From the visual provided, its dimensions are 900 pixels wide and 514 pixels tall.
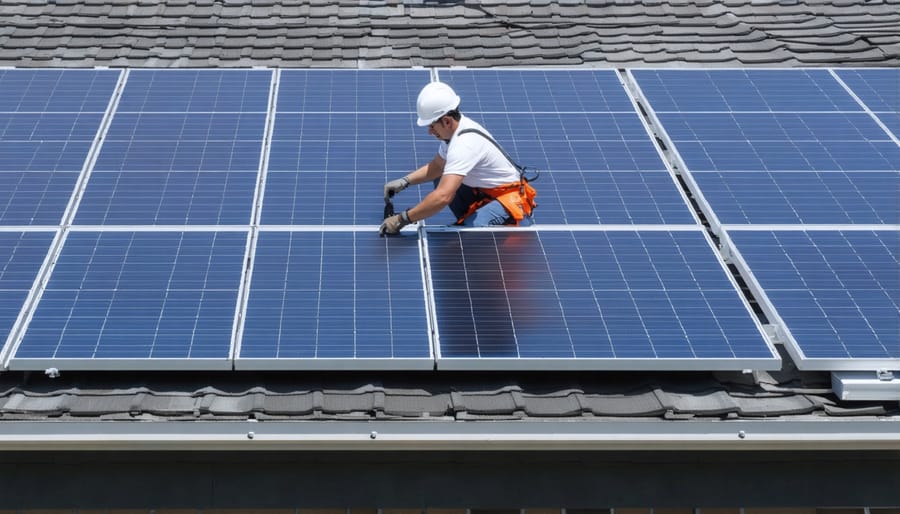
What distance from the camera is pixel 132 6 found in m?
10.9

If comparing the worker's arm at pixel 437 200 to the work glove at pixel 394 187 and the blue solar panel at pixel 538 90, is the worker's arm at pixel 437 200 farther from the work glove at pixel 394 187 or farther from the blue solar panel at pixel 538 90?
the blue solar panel at pixel 538 90

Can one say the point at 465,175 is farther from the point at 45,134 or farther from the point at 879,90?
the point at 879,90

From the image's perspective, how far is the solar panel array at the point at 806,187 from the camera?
6523 millimetres

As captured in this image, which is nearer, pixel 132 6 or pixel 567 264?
pixel 567 264

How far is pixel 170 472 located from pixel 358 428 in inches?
47.4

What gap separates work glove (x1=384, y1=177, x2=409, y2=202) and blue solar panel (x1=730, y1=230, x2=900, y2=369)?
245 cm

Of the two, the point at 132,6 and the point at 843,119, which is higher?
the point at 132,6

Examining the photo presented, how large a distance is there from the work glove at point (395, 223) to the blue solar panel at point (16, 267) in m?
2.34

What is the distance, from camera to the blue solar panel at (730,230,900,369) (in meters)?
6.30

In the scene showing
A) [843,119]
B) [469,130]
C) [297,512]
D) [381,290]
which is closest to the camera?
[297,512]

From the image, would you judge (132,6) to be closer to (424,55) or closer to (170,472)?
(424,55)

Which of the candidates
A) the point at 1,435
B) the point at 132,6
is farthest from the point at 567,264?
the point at 132,6

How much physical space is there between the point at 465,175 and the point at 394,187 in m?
0.60

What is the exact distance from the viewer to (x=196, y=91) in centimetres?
899
